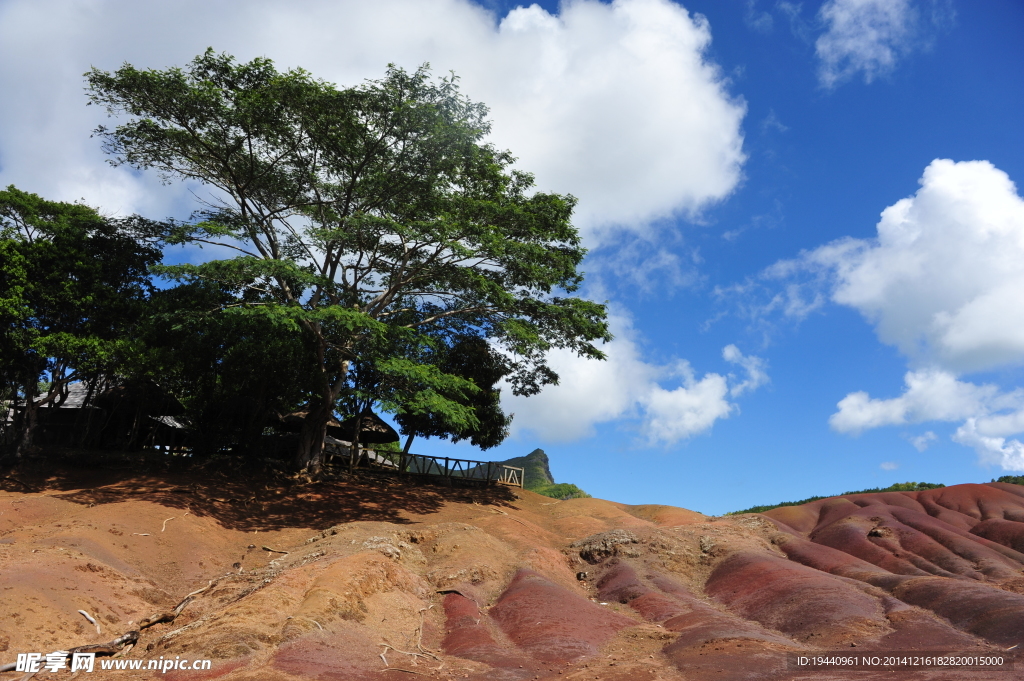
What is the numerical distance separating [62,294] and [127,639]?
53.4 ft

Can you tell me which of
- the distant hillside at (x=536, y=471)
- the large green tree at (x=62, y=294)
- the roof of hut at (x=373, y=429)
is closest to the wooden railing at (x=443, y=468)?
the roof of hut at (x=373, y=429)

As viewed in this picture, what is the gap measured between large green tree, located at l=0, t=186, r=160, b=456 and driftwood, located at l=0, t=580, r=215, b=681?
1130 centimetres

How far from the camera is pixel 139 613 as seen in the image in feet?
50.2

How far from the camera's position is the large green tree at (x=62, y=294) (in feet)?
79.8

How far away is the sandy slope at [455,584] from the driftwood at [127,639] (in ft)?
0.55

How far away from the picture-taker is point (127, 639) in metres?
13.6

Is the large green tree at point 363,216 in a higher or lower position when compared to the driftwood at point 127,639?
higher

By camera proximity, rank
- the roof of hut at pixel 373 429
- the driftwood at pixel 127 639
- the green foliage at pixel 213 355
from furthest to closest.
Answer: the roof of hut at pixel 373 429 < the green foliage at pixel 213 355 < the driftwood at pixel 127 639

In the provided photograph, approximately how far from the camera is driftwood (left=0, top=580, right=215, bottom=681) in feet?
40.1

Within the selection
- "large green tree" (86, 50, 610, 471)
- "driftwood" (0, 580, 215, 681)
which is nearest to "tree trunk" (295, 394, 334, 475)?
"large green tree" (86, 50, 610, 471)

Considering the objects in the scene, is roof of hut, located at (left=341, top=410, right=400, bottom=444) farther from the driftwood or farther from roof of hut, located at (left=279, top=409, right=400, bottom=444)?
the driftwood

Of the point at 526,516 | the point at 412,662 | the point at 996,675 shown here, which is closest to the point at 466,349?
the point at 526,516

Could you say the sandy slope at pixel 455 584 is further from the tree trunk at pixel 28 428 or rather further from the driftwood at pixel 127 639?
the tree trunk at pixel 28 428

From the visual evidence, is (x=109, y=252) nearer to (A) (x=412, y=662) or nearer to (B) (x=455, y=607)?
(B) (x=455, y=607)
